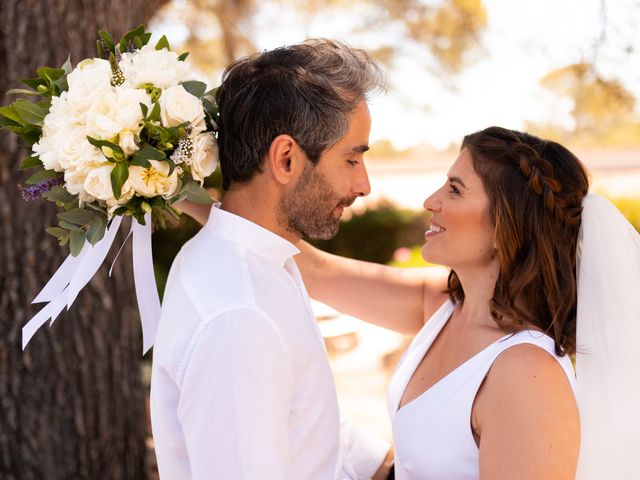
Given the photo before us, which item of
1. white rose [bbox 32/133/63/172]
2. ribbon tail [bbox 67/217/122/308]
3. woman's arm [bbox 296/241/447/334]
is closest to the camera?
white rose [bbox 32/133/63/172]

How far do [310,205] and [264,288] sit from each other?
0.34 metres

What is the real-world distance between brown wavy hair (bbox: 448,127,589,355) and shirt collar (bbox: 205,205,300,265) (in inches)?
30.6

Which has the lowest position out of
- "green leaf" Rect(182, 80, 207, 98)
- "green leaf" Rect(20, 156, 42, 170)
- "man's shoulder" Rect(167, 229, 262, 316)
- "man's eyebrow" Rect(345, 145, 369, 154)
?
"man's shoulder" Rect(167, 229, 262, 316)

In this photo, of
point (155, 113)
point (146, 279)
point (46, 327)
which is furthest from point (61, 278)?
point (46, 327)

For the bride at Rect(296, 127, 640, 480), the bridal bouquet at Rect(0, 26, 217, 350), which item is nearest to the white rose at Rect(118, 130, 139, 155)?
the bridal bouquet at Rect(0, 26, 217, 350)

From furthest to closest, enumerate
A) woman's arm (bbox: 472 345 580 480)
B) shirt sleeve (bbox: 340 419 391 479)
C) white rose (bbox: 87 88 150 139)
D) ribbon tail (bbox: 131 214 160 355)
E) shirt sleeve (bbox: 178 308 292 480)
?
shirt sleeve (bbox: 340 419 391 479) < ribbon tail (bbox: 131 214 160 355) < woman's arm (bbox: 472 345 580 480) < white rose (bbox: 87 88 150 139) < shirt sleeve (bbox: 178 308 292 480)

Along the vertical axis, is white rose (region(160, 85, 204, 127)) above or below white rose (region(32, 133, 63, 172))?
above

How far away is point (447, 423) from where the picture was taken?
7.93 feet

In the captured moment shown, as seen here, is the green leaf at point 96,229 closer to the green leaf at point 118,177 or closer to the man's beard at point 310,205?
the green leaf at point 118,177

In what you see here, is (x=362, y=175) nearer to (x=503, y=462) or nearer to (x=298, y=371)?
(x=298, y=371)

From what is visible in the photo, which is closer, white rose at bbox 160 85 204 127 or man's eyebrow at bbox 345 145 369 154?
white rose at bbox 160 85 204 127

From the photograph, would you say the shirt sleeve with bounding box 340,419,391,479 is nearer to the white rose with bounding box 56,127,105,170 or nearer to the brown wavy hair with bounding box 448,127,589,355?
the brown wavy hair with bounding box 448,127,589,355

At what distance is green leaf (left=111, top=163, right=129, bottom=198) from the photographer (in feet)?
6.30

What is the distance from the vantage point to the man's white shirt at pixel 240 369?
6.02 ft
